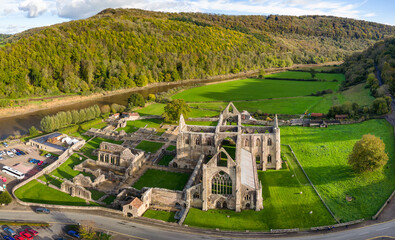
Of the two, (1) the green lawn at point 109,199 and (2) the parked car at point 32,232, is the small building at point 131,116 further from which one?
(2) the parked car at point 32,232

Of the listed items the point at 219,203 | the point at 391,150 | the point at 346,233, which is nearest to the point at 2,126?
the point at 219,203

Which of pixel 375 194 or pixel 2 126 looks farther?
pixel 2 126

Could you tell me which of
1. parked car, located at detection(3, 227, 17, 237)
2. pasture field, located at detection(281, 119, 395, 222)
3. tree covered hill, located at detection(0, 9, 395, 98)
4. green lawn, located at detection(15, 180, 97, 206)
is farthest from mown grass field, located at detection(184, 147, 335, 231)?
tree covered hill, located at detection(0, 9, 395, 98)

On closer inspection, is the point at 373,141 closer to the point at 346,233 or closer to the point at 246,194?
the point at 346,233

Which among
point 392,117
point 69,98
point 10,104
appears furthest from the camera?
point 69,98

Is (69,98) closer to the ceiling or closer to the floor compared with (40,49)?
closer to the floor

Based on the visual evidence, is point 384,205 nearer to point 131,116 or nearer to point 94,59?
point 131,116

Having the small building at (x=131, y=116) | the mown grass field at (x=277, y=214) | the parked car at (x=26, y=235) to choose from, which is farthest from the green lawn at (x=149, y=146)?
the parked car at (x=26, y=235)

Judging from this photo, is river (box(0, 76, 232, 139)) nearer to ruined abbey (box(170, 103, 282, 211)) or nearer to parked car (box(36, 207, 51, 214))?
parked car (box(36, 207, 51, 214))
